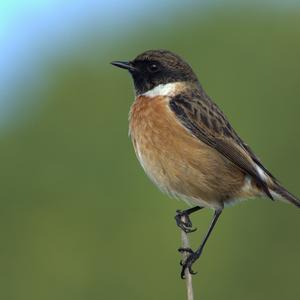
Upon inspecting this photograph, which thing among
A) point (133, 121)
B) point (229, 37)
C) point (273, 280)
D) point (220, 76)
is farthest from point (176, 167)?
point (229, 37)

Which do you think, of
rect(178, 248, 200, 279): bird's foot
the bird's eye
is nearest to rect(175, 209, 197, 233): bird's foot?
rect(178, 248, 200, 279): bird's foot

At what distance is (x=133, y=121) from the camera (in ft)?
31.1

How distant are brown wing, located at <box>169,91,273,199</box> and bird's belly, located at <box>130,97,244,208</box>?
0.24ft

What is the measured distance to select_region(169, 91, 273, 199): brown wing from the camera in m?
9.41

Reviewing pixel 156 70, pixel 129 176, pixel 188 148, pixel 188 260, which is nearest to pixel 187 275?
pixel 188 260

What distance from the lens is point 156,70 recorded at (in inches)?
389

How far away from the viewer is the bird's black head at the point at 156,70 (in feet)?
32.3

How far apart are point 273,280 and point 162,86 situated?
9.91m

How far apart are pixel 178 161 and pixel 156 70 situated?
1149 mm

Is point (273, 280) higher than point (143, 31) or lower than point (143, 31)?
lower

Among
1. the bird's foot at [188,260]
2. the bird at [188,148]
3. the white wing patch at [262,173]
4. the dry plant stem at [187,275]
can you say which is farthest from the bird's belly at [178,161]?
the bird's foot at [188,260]

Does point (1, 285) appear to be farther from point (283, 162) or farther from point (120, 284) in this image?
point (283, 162)

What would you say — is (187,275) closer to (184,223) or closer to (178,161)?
(184,223)

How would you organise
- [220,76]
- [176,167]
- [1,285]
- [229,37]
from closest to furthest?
[176,167] < [1,285] < [220,76] < [229,37]
